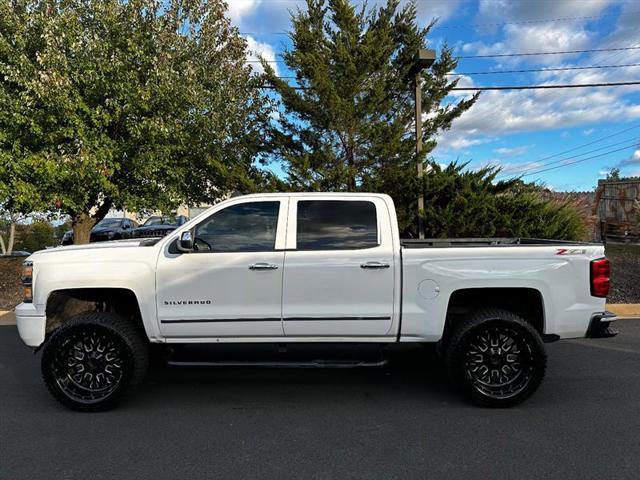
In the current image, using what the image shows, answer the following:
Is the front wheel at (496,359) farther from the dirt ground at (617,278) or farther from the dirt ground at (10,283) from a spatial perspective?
the dirt ground at (10,283)

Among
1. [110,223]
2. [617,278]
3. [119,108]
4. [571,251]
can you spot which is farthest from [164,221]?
[571,251]

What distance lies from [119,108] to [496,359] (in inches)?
319

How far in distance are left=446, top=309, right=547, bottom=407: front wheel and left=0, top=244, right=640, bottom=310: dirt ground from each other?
592 cm

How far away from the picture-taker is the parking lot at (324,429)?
330 cm

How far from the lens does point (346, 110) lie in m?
10.1

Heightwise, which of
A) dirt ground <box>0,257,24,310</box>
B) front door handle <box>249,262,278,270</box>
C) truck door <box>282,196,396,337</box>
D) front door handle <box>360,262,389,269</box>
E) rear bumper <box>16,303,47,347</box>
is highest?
front door handle <box>360,262,389,269</box>

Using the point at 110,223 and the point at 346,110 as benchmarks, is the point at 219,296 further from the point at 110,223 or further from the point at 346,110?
the point at 110,223

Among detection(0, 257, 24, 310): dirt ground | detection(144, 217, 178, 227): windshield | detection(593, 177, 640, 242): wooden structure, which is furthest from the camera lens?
detection(593, 177, 640, 242): wooden structure

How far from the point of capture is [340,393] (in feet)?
15.6

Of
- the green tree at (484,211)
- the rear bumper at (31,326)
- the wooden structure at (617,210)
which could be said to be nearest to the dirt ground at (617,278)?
the green tree at (484,211)

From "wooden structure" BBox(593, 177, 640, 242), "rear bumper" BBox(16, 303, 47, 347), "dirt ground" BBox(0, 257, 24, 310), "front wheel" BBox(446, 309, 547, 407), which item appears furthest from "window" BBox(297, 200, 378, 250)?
"wooden structure" BBox(593, 177, 640, 242)

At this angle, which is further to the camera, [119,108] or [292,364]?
[119,108]

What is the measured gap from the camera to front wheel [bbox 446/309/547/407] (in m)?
4.29

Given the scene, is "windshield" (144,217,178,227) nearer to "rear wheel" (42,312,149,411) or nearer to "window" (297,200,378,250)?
"rear wheel" (42,312,149,411)
